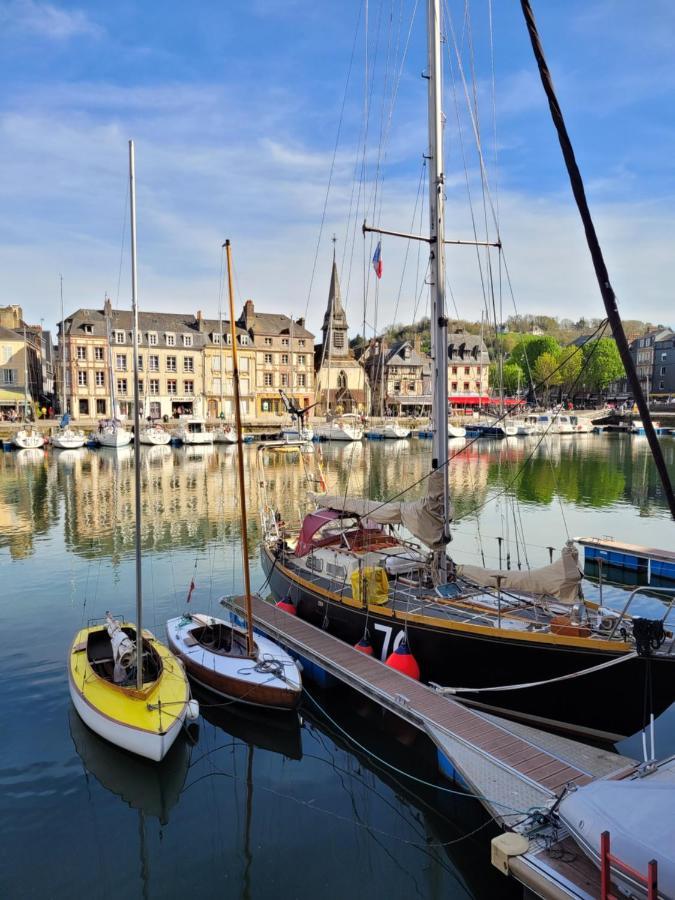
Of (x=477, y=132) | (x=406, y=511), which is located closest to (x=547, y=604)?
(x=406, y=511)

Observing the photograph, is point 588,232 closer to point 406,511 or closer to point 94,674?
point 406,511

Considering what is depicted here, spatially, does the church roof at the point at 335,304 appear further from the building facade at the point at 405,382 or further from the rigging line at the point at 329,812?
the rigging line at the point at 329,812

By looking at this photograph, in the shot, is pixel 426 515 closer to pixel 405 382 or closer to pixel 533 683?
pixel 533 683

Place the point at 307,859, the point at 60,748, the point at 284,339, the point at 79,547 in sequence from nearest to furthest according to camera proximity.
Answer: the point at 307,859
the point at 60,748
the point at 79,547
the point at 284,339

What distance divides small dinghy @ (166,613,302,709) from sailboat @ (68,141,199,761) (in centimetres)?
90

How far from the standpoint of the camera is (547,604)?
14.7 metres

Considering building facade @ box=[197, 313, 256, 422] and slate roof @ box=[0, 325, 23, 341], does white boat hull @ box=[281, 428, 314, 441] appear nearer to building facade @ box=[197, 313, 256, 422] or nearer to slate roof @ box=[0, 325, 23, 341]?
building facade @ box=[197, 313, 256, 422]

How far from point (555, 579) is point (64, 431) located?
3030 inches

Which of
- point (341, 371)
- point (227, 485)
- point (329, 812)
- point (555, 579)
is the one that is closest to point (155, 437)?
point (227, 485)

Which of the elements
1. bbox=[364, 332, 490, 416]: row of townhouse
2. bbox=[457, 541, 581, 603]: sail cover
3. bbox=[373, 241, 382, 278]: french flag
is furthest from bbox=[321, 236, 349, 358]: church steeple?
bbox=[457, 541, 581, 603]: sail cover

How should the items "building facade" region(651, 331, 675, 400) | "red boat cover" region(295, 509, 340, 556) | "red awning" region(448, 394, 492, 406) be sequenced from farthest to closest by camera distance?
1. "building facade" region(651, 331, 675, 400)
2. "red awning" region(448, 394, 492, 406)
3. "red boat cover" region(295, 509, 340, 556)

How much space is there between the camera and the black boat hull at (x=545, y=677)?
11688 millimetres

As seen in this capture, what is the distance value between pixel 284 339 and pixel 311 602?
84.9 metres

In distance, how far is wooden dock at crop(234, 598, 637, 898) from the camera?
8.00 meters
